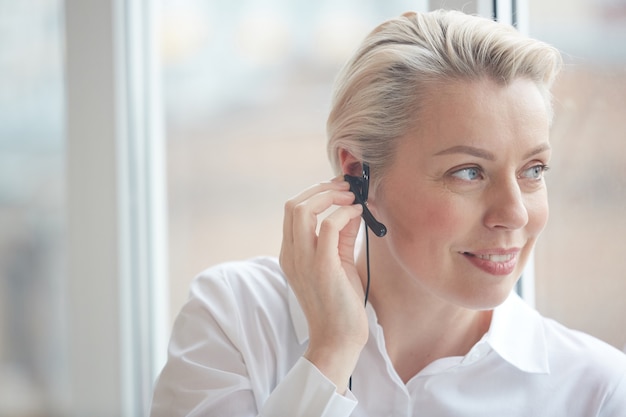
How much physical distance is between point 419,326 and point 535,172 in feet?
1.29

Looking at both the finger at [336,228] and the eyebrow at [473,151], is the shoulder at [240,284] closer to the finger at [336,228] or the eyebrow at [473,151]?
the finger at [336,228]

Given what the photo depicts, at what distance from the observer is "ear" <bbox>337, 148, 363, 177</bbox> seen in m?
1.50

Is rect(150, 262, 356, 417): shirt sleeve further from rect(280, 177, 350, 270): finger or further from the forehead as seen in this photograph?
the forehead

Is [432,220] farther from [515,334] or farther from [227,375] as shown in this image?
[227,375]

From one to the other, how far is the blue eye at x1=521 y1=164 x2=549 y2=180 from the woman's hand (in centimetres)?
32

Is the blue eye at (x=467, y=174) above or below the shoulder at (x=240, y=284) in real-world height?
above

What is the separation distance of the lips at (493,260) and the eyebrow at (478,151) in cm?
17

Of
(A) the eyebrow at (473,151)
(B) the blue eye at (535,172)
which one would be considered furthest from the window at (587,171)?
(A) the eyebrow at (473,151)

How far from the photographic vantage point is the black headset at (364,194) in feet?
4.61

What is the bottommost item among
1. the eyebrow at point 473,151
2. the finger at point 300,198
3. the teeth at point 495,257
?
the teeth at point 495,257

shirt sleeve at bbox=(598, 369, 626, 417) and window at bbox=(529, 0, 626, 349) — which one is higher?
window at bbox=(529, 0, 626, 349)

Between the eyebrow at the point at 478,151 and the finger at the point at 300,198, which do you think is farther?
the finger at the point at 300,198

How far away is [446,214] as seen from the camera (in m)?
1.33

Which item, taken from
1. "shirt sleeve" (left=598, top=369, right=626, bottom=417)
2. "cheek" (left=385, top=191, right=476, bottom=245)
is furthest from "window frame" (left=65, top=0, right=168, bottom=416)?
"shirt sleeve" (left=598, top=369, right=626, bottom=417)
